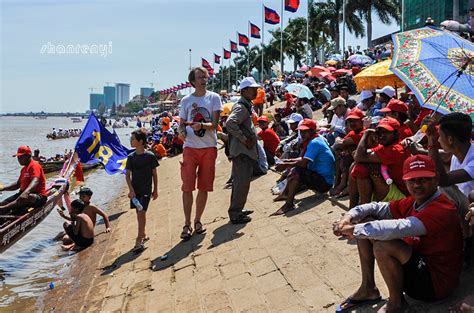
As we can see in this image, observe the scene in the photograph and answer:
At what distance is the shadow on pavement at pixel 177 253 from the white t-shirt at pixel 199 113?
1315 mm

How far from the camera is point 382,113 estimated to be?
676cm

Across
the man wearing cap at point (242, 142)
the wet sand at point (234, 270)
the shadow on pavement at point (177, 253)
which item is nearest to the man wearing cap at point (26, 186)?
the wet sand at point (234, 270)

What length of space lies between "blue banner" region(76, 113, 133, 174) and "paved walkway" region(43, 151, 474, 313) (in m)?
4.58

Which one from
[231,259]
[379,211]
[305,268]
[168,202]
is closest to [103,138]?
[168,202]

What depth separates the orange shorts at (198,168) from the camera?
21.9 feet

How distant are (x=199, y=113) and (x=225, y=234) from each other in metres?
1.69

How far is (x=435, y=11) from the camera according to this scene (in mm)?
43281

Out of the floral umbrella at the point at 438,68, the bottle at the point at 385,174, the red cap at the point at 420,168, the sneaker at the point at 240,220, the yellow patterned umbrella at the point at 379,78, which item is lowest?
the sneaker at the point at 240,220

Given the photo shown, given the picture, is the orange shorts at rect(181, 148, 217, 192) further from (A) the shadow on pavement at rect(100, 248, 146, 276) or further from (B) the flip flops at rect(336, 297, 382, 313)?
(B) the flip flops at rect(336, 297, 382, 313)

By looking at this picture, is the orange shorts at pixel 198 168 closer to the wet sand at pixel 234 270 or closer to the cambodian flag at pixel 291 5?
the wet sand at pixel 234 270

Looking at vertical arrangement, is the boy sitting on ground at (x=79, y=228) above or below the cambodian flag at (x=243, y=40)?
below

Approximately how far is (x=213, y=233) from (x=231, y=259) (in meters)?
1.17

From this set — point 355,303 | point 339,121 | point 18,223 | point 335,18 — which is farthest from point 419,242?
point 335,18

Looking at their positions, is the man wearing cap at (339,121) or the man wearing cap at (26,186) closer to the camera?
the man wearing cap at (339,121)
